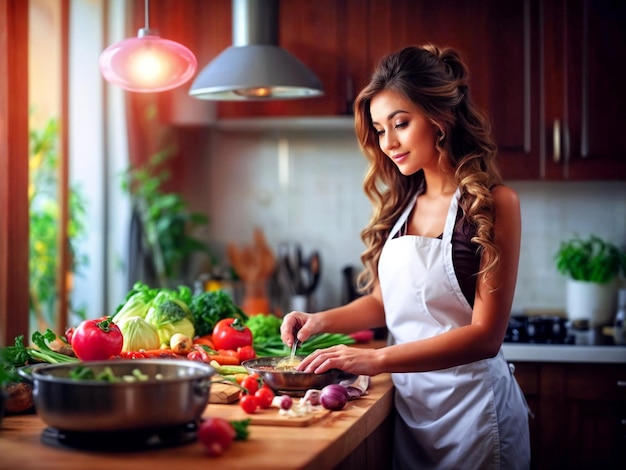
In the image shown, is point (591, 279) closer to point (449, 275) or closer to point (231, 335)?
point (449, 275)

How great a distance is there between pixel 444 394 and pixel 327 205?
2262 mm

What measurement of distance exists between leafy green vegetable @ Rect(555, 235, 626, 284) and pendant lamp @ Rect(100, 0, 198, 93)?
2.24m

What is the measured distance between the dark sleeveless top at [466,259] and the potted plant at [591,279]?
1815 millimetres

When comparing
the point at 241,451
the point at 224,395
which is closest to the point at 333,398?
the point at 224,395

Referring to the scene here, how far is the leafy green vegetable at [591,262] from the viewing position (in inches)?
160

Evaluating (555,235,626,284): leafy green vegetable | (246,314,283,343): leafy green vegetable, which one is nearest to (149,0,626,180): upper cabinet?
(555,235,626,284): leafy green vegetable

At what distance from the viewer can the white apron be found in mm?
2422

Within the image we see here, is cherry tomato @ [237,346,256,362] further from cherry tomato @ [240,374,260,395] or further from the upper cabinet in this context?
the upper cabinet

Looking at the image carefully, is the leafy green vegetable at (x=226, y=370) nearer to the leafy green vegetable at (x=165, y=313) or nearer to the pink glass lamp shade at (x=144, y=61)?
the leafy green vegetable at (x=165, y=313)

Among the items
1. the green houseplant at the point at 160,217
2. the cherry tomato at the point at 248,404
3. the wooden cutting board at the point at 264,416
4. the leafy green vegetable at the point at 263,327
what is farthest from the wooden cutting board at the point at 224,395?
the green houseplant at the point at 160,217

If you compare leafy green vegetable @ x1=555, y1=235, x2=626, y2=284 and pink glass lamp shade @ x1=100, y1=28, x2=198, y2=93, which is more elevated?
pink glass lamp shade @ x1=100, y1=28, x2=198, y2=93

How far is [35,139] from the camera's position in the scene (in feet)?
12.8

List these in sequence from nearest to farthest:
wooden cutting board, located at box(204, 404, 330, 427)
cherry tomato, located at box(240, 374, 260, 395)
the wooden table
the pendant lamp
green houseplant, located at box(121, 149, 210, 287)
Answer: the wooden table → wooden cutting board, located at box(204, 404, 330, 427) → cherry tomato, located at box(240, 374, 260, 395) → the pendant lamp → green houseplant, located at box(121, 149, 210, 287)

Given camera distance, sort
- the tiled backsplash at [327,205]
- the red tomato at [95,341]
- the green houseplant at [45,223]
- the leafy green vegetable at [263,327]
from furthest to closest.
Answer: the tiled backsplash at [327,205]
the green houseplant at [45,223]
the leafy green vegetable at [263,327]
the red tomato at [95,341]
